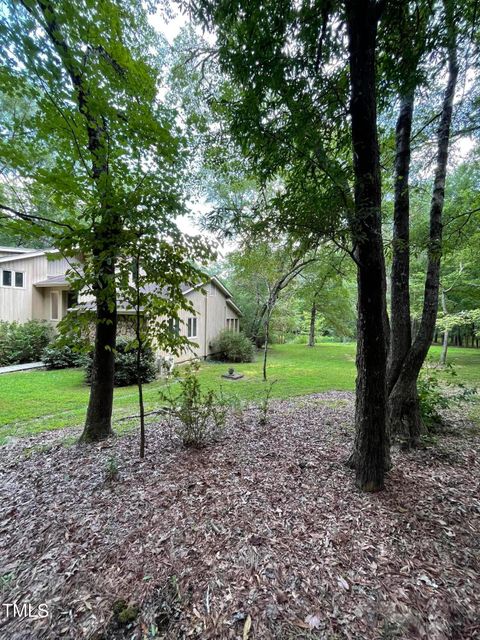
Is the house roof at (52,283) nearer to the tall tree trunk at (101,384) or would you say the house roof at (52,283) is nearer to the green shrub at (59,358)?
the green shrub at (59,358)

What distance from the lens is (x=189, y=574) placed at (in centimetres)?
187

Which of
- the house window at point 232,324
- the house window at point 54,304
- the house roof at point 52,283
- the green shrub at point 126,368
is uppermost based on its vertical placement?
the house roof at point 52,283

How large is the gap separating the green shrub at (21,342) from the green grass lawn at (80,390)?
2.24 m

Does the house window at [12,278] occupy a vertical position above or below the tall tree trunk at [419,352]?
above

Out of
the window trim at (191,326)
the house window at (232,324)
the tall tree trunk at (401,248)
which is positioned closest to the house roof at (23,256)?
Result: the window trim at (191,326)

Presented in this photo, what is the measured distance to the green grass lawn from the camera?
565 centimetres

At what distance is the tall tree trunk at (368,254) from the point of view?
2268 millimetres

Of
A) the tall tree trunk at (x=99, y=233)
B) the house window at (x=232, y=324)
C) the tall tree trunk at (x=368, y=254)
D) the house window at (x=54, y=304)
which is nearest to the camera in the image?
the tall tree trunk at (x=368, y=254)

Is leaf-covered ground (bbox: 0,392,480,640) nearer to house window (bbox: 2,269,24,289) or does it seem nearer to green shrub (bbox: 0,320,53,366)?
green shrub (bbox: 0,320,53,366)

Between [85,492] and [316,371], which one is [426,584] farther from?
[316,371]

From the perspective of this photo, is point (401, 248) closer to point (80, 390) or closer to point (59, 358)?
point (80, 390)

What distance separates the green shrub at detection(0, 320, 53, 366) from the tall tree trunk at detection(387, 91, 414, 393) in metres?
13.7

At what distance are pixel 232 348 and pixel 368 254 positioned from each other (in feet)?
42.1

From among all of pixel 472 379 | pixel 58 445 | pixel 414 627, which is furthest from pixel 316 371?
pixel 414 627
